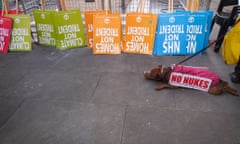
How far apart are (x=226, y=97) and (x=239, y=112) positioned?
0.24m

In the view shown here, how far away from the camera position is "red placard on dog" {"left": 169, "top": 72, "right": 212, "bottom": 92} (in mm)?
2080

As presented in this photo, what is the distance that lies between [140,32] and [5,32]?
2.35 meters

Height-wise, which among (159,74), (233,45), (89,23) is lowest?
(159,74)

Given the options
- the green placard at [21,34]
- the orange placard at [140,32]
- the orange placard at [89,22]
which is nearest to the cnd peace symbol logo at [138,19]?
the orange placard at [140,32]

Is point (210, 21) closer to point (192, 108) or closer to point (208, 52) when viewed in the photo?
point (208, 52)

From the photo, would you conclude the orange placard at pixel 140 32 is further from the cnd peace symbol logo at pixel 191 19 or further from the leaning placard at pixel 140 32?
the cnd peace symbol logo at pixel 191 19

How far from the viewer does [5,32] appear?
10.6 feet

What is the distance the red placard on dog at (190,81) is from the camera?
208 centimetres

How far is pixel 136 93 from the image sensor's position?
84.6 inches

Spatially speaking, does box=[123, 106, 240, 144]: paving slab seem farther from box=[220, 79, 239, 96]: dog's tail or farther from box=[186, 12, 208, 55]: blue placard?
box=[186, 12, 208, 55]: blue placard

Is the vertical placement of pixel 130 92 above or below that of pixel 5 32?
below

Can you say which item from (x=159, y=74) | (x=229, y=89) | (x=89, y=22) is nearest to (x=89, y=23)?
(x=89, y=22)

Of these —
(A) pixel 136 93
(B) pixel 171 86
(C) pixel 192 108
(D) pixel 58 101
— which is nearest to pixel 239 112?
(C) pixel 192 108

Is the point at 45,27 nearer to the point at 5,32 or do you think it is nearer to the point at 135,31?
the point at 5,32
